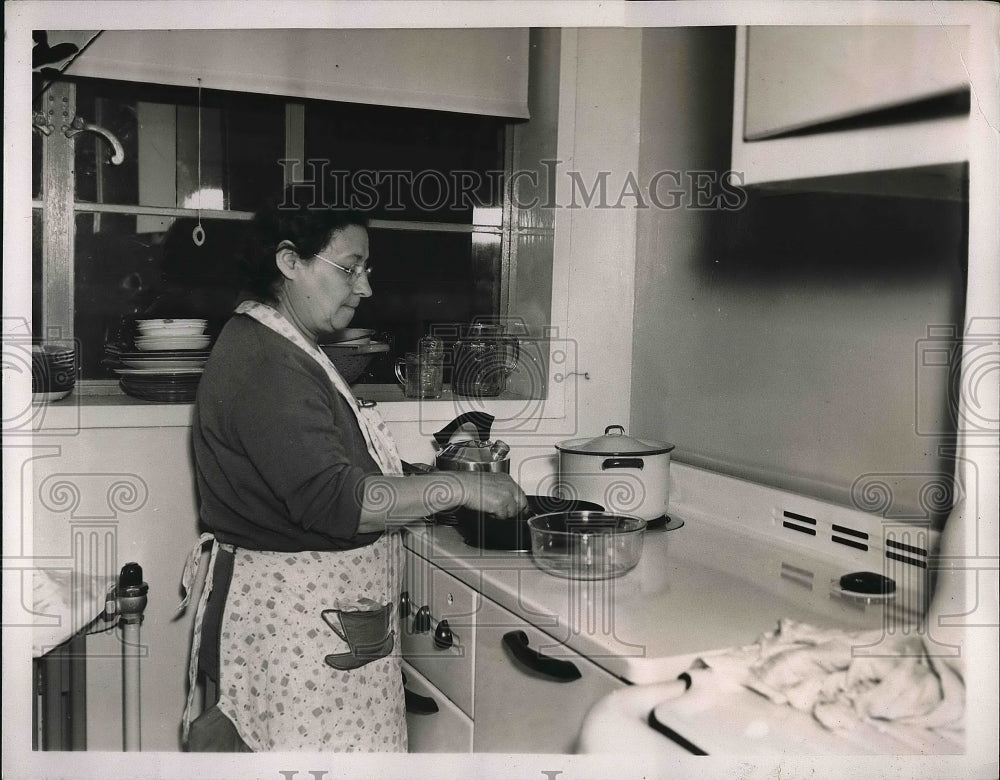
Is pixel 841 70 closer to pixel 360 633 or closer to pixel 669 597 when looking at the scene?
pixel 669 597

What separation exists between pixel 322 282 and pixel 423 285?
0.50 m

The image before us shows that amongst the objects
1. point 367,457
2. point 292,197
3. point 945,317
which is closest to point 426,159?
point 292,197

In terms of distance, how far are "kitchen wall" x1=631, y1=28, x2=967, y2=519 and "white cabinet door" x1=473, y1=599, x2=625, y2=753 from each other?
536 mm

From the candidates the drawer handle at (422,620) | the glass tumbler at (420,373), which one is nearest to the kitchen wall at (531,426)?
the glass tumbler at (420,373)

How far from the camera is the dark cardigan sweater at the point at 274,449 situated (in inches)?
46.7

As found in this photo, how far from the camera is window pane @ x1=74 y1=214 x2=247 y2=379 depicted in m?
1.60

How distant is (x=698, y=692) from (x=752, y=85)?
0.78 metres

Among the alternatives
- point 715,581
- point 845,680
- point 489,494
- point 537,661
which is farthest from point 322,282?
point 845,680

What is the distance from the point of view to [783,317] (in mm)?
1512

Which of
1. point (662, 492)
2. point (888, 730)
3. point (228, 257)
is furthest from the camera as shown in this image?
point (228, 257)

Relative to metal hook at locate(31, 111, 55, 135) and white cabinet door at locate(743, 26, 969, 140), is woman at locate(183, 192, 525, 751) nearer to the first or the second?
metal hook at locate(31, 111, 55, 135)

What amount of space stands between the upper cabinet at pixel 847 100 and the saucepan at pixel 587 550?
0.54 metres

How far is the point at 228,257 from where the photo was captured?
5.65 feet

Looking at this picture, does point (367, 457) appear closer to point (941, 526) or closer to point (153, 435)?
point (153, 435)
